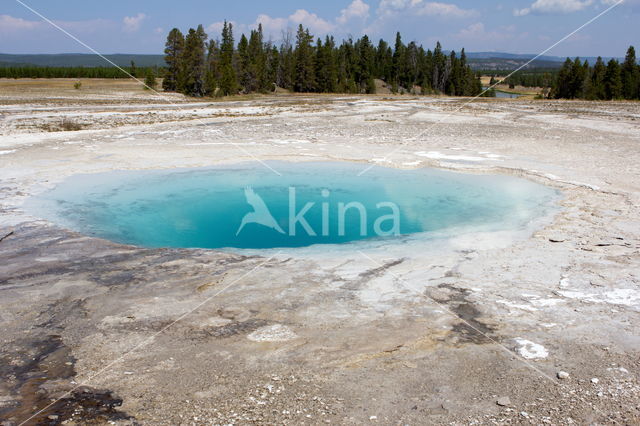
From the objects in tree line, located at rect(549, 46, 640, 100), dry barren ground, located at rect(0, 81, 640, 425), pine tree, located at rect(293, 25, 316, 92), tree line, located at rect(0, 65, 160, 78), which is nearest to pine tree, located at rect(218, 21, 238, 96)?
pine tree, located at rect(293, 25, 316, 92)

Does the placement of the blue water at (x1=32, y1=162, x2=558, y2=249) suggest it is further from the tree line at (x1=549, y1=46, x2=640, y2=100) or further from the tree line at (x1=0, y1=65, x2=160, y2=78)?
the tree line at (x1=0, y1=65, x2=160, y2=78)

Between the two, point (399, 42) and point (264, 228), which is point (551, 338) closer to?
point (264, 228)

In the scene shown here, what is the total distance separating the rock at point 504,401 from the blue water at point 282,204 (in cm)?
440

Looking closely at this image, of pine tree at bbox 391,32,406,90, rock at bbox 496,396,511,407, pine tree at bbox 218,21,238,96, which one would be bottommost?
rock at bbox 496,396,511,407

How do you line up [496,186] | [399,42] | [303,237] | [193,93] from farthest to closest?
[399,42], [193,93], [496,186], [303,237]

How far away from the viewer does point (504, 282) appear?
6.18 m

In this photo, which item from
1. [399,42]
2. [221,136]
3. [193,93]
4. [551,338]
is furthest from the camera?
[399,42]

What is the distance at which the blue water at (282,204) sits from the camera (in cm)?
866

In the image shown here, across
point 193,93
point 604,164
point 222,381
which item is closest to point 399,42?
point 193,93

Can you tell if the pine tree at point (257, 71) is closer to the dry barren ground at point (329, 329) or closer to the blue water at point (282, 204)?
the blue water at point (282, 204)

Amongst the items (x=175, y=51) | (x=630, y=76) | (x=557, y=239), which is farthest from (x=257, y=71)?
(x=557, y=239)

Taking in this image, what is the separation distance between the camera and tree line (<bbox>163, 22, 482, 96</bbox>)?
4780 cm

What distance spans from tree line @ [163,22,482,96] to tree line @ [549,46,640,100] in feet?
60.7

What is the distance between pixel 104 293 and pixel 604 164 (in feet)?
41.2
